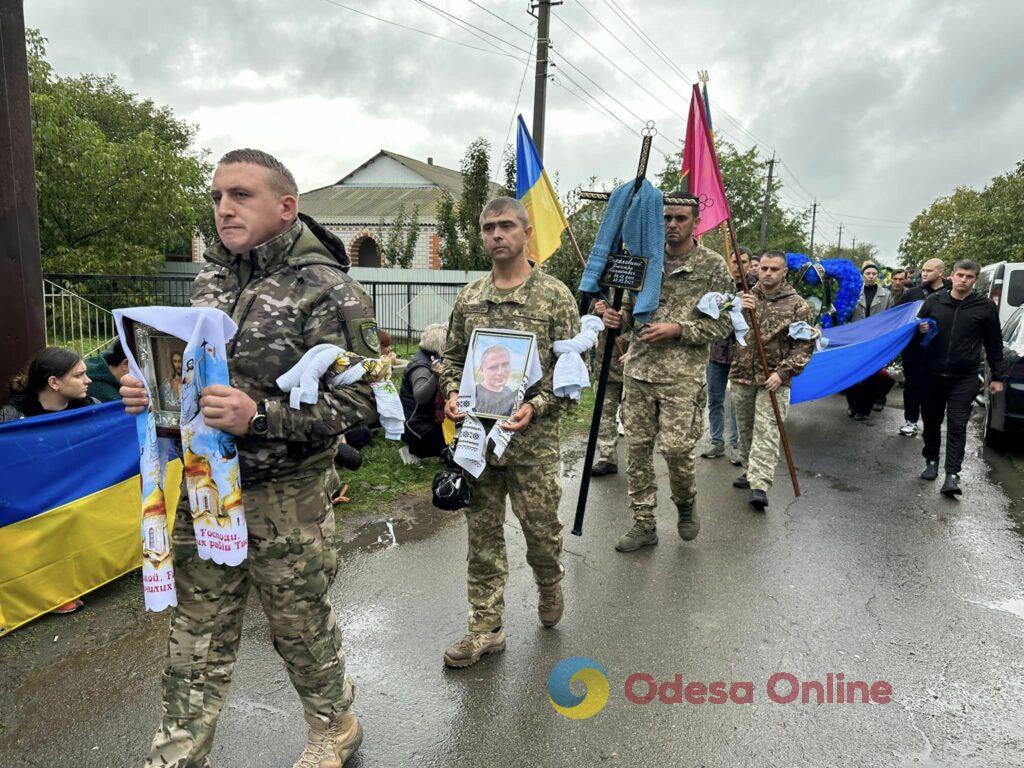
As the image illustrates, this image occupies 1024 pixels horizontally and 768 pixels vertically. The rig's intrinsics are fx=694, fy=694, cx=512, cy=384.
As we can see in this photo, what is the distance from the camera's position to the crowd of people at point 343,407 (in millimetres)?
2162

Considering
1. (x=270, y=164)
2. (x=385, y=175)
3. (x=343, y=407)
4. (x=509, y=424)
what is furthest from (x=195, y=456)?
(x=385, y=175)

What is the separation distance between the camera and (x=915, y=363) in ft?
22.8

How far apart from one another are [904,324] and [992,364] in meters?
1.53

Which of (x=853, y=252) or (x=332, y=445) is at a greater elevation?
(x=853, y=252)

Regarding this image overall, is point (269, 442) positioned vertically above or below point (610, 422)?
above

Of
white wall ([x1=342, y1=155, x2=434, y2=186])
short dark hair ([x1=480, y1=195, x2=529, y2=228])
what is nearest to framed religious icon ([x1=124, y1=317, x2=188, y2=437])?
short dark hair ([x1=480, y1=195, x2=529, y2=228])

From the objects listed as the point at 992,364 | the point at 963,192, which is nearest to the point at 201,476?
the point at 992,364

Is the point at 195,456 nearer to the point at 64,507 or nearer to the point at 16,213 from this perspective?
the point at 64,507

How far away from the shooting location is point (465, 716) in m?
2.91

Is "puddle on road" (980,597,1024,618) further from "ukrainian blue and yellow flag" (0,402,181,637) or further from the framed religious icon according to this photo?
"ukrainian blue and yellow flag" (0,402,181,637)

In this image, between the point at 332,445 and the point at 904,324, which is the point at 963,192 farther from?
the point at 332,445

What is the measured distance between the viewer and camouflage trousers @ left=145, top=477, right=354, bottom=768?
7.28ft

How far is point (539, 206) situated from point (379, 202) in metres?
35.0

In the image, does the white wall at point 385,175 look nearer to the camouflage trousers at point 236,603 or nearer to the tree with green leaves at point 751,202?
the tree with green leaves at point 751,202
